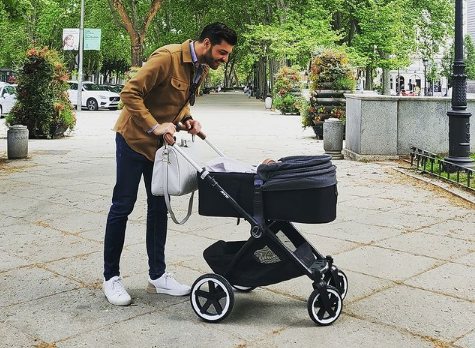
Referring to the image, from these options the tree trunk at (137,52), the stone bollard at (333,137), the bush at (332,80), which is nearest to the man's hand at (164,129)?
the stone bollard at (333,137)

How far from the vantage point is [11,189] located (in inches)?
380

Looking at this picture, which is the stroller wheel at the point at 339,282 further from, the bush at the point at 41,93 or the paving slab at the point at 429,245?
the bush at the point at 41,93

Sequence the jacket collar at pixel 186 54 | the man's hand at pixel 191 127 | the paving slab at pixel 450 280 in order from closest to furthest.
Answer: the jacket collar at pixel 186 54
the man's hand at pixel 191 127
the paving slab at pixel 450 280

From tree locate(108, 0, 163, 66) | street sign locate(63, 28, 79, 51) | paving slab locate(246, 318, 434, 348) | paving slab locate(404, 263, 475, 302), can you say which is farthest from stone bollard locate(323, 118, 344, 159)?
street sign locate(63, 28, 79, 51)

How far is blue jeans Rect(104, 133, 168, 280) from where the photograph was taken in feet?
14.6

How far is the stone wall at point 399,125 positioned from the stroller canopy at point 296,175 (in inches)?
356

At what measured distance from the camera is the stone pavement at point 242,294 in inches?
155

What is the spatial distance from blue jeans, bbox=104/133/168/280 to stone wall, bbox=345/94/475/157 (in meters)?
8.74

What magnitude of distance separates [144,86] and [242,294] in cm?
159

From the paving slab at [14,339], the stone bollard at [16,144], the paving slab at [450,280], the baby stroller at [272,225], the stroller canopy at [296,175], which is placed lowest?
the paving slab at [14,339]

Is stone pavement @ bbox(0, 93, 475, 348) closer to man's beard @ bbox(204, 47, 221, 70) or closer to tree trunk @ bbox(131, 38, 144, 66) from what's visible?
man's beard @ bbox(204, 47, 221, 70)

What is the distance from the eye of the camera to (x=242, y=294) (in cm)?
468

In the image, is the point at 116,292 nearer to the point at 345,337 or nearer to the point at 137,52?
the point at 345,337

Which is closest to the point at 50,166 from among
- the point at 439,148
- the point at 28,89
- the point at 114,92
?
the point at 28,89
